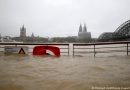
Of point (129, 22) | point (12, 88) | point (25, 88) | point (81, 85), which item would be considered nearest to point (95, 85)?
point (81, 85)

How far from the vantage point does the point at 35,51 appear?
9992 mm

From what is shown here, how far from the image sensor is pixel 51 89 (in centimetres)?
302

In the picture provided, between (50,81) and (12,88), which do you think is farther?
(50,81)

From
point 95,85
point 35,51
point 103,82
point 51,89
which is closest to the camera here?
point 51,89

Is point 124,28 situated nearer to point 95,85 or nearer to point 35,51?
point 35,51

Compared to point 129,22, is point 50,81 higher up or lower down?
lower down

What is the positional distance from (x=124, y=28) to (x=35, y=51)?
2628 inches

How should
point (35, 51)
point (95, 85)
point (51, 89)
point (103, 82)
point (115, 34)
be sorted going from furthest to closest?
point (115, 34)
point (35, 51)
point (103, 82)
point (95, 85)
point (51, 89)

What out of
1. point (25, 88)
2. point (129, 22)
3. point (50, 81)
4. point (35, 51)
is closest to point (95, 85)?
point (50, 81)

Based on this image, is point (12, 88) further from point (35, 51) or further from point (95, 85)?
point (35, 51)

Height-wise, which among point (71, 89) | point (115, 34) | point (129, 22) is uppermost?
point (129, 22)

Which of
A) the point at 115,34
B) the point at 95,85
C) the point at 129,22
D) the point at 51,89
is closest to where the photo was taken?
the point at 51,89

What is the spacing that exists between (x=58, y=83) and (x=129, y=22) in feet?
228

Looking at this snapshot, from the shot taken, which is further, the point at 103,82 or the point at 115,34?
the point at 115,34
